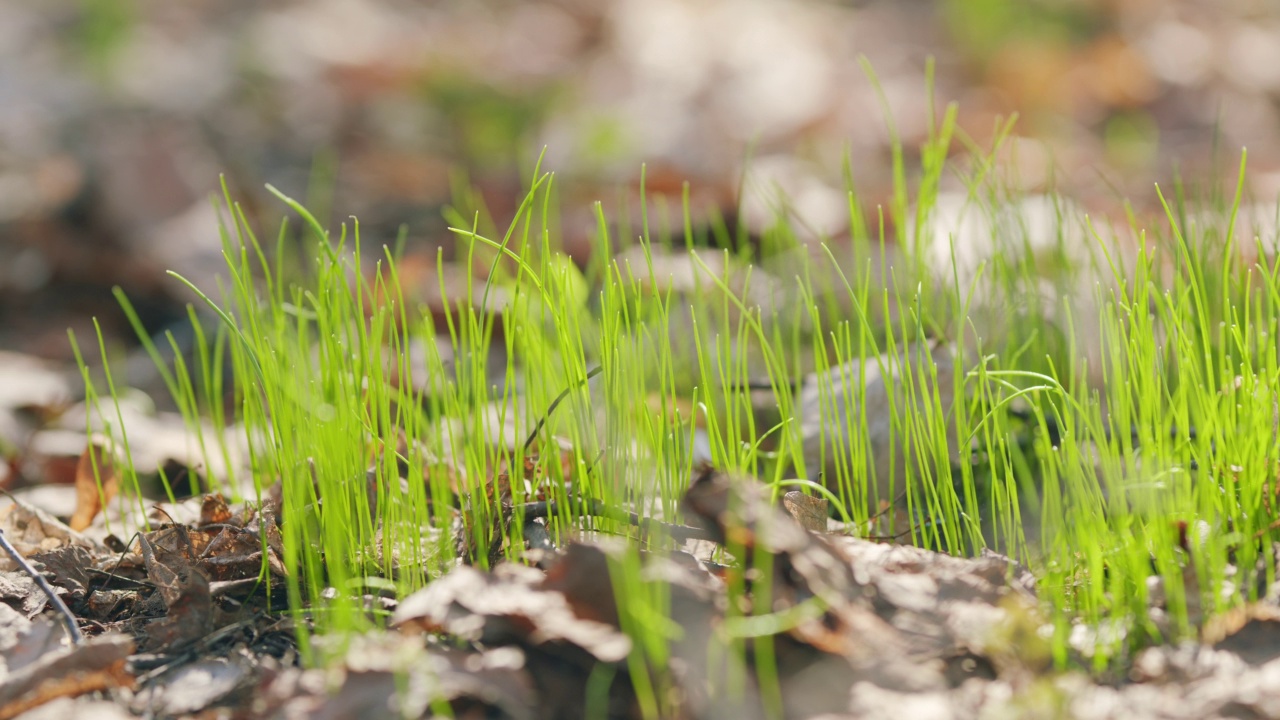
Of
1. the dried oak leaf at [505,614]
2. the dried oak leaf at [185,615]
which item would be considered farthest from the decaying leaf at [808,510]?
the dried oak leaf at [185,615]

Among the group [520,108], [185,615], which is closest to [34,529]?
[185,615]

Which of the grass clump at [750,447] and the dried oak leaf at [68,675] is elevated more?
the grass clump at [750,447]

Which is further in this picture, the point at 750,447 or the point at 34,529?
the point at 34,529

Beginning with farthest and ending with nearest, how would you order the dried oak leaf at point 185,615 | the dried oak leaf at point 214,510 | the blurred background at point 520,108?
the blurred background at point 520,108
the dried oak leaf at point 214,510
the dried oak leaf at point 185,615

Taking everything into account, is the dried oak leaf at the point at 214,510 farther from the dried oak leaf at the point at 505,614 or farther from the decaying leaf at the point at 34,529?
the dried oak leaf at the point at 505,614

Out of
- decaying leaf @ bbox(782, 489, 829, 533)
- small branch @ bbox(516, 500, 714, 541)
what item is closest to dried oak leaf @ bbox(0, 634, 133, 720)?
small branch @ bbox(516, 500, 714, 541)

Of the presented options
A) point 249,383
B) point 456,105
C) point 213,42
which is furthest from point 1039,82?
point 249,383

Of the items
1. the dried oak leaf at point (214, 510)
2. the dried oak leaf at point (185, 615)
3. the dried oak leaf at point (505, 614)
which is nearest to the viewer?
the dried oak leaf at point (505, 614)

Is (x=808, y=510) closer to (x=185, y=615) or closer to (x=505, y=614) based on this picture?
(x=505, y=614)
